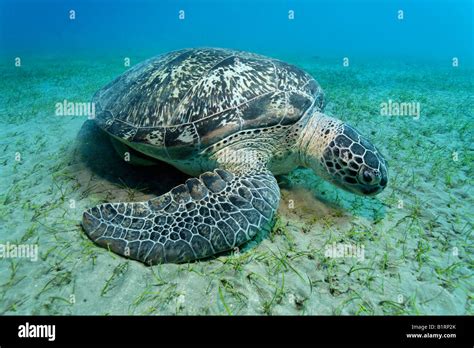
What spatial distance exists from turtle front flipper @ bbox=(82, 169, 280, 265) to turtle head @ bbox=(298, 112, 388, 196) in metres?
0.81

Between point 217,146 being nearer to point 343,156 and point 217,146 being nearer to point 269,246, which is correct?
point 269,246

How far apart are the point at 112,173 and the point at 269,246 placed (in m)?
2.44

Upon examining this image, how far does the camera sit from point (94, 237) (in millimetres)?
2594

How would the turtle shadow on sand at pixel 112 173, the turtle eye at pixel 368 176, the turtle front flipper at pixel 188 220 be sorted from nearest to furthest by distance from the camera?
the turtle front flipper at pixel 188 220, the turtle eye at pixel 368 176, the turtle shadow on sand at pixel 112 173

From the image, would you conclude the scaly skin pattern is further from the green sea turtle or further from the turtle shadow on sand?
the turtle shadow on sand

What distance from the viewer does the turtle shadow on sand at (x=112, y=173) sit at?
368 cm

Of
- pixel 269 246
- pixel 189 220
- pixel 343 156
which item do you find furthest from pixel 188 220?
pixel 343 156

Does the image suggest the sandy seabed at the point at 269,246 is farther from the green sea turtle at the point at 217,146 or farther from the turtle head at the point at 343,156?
the turtle head at the point at 343,156

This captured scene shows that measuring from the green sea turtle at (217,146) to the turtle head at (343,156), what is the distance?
12 millimetres

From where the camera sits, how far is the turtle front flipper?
2.46 meters

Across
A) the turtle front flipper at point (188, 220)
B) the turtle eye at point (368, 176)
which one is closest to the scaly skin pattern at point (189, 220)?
the turtle front flipper at point (188, 220)

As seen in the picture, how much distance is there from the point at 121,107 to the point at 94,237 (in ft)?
6.61

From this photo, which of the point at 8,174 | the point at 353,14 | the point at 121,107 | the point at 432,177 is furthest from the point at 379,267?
the point at 353,14

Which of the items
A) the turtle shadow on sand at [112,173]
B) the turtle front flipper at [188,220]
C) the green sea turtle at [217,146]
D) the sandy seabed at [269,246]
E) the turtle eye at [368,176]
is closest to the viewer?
the sandy seabed at [269,246]
